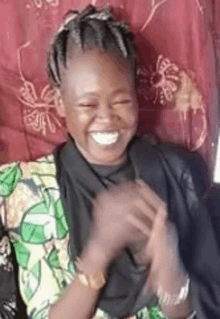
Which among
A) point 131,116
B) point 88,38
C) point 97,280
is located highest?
point 88,38

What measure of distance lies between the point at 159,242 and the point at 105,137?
0.21 m

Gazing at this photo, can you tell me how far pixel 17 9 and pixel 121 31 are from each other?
254 mm

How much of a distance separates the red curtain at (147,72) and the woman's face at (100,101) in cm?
18

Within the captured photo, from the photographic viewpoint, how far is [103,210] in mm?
997

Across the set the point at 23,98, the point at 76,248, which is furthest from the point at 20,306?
the point at 23,98

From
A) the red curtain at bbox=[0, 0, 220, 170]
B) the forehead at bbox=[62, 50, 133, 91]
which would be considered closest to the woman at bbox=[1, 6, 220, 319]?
the forehead at bbox=[62, 50, 133, 91]

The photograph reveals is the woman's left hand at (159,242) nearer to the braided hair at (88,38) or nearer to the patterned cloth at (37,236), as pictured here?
the patterned cloth at (37,236)

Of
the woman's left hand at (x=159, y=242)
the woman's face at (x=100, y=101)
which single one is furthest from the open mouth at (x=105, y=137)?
the woman's left hand at (x=159, y=242)

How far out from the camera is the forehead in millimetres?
985

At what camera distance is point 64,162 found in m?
1.09

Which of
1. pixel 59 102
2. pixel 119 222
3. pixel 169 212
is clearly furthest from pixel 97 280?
pixel 59 102

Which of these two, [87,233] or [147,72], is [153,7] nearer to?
[147,72]

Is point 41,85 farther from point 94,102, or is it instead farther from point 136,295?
point 136,295

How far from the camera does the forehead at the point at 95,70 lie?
A: 0.99m
